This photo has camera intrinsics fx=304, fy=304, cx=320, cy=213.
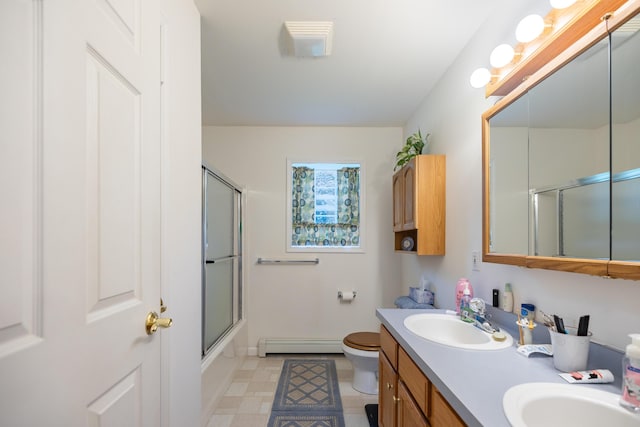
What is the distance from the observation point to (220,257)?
2.43 meters

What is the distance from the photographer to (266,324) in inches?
126

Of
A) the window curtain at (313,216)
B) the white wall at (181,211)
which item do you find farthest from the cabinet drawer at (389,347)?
the window curtain at (313,216)


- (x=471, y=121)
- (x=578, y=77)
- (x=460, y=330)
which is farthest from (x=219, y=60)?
(x=460, y=330)

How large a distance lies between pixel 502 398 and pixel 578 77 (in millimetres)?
1062

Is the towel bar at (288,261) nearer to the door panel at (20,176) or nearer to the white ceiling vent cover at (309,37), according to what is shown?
the white ceiling vent cover at (309,37)

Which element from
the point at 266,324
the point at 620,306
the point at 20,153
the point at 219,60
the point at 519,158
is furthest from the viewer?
the point at 266,324

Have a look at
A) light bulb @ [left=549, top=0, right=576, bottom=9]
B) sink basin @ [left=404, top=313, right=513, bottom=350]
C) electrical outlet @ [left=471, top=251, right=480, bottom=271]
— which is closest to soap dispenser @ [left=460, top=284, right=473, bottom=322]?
sink basin @ [left=404, top=313, right=513, bottom=350]

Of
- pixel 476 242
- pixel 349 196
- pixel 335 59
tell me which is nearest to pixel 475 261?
pixel 476 242

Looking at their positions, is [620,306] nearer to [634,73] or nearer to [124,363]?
[634,73]

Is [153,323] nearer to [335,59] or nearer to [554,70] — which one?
[554,70]

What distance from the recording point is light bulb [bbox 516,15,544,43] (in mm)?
1154

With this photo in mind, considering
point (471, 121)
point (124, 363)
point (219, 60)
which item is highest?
point (219, 60)

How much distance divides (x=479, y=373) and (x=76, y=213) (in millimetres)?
1167

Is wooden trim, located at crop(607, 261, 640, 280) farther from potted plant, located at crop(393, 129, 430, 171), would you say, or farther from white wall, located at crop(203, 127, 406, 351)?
white wall, located at crop(203, 127, 406, 351)
